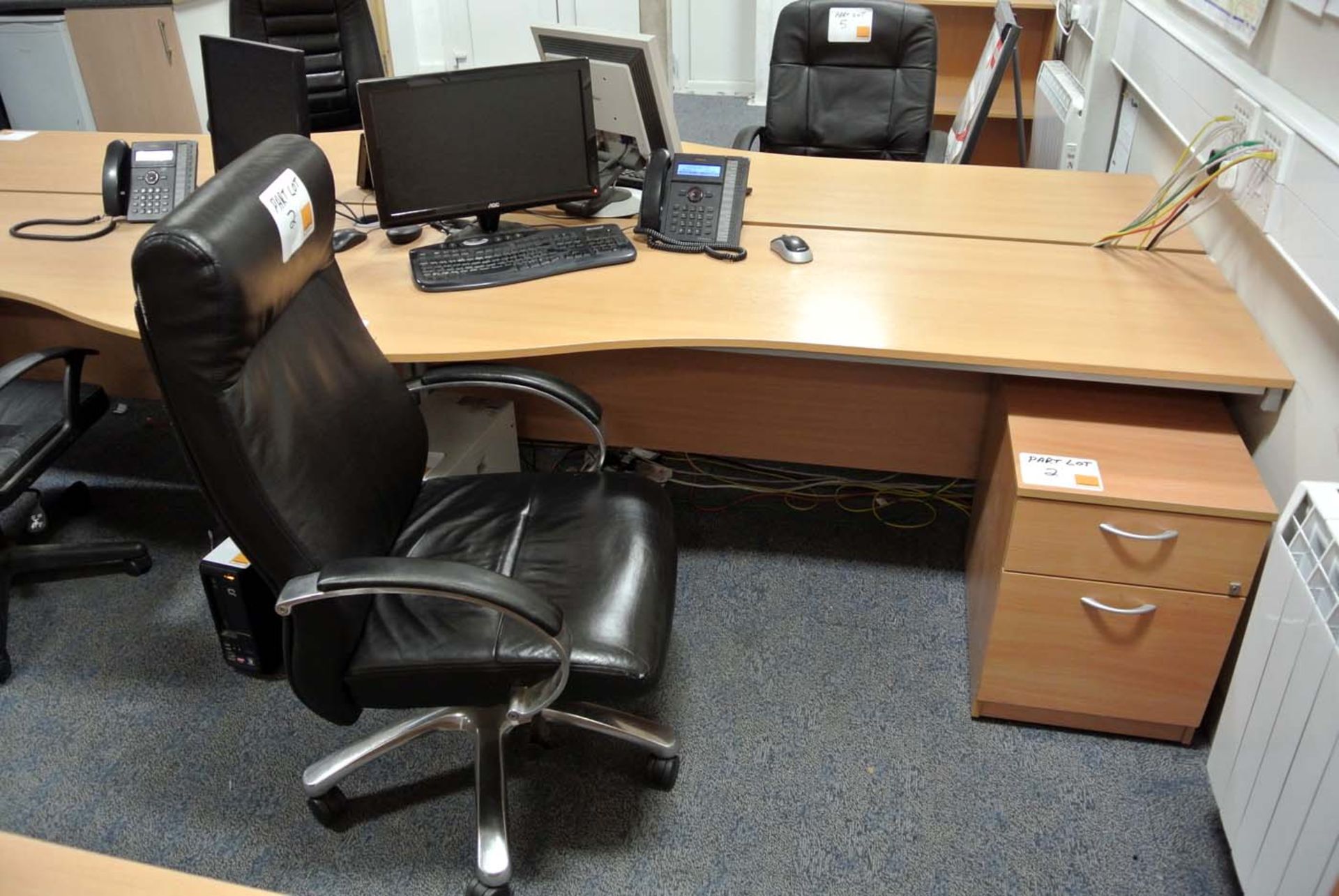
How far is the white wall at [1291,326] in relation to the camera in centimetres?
157

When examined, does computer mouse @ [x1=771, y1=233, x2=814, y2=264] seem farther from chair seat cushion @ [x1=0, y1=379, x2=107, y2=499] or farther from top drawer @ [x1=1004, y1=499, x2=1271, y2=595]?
chair seat cushion @ [x1=0, y1=379, x2=107, y2=499]

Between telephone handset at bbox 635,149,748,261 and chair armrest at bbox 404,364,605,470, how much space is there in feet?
1.82

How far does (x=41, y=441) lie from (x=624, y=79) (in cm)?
140

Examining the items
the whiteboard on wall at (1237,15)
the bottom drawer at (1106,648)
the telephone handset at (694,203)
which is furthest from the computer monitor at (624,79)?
the bottom drawer at (1106,648)

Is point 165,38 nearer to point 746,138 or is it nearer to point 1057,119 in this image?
point 746,138

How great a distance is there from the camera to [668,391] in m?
2.36

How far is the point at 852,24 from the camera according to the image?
3.11 m

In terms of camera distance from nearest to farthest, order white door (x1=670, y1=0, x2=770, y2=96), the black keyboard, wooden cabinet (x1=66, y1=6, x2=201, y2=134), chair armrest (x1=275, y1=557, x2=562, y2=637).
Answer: chair armrest (x1=275, y1=557, x2=562, y2=637), the black keyboard, wooden cabinet (x1=66, y1=6, x2=201, y2=134), white door (x1=670, y1=0, x2=770, y2=96)

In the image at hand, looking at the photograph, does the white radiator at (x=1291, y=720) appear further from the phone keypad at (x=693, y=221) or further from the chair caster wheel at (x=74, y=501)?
the chair caster wheel at (x=74, y=501)

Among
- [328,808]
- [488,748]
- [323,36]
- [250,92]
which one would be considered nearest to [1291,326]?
[488,748]

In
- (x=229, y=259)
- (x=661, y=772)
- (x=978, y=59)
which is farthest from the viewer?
(x=978, y=59)

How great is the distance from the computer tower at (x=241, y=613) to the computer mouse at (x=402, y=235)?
736 millimetres

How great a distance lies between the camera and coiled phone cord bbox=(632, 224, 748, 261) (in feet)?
6.92

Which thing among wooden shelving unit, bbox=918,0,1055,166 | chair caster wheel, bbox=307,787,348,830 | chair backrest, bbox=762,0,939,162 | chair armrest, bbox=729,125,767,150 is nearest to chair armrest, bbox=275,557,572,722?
chair caster wheel, bbox=307,787,348,830
